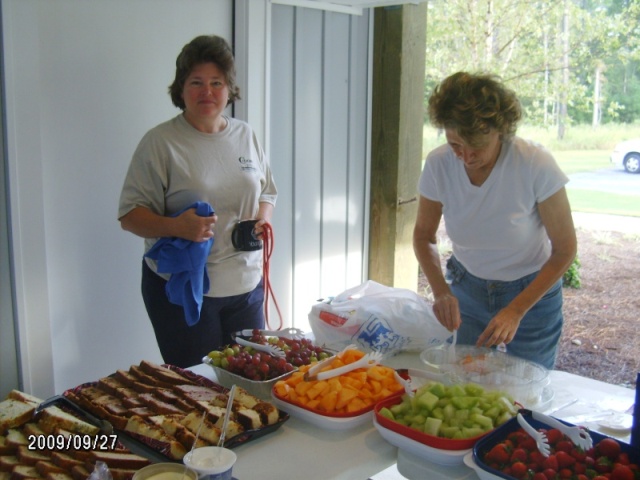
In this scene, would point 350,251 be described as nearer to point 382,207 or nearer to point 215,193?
point 382,207

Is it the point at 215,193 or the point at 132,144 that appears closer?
the point at 215,193

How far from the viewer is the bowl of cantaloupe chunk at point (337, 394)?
138 cm

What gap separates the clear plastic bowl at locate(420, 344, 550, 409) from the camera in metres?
1.49

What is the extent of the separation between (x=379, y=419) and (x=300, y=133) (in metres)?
1.96

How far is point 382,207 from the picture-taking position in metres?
3.42

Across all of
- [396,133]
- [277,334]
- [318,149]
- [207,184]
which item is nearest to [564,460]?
[277,334]

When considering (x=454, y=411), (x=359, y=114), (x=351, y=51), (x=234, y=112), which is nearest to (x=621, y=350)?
(x=359, y=114)

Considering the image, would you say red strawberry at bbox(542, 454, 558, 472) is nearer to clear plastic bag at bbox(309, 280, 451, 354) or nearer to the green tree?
clear plastic bag at bbox(309, 280, 451, 354)

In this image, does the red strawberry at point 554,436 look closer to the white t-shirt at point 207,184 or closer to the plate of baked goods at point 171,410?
the plate of baked goods at point 171,410

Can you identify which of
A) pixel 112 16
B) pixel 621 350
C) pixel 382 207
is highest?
pixel 112 16

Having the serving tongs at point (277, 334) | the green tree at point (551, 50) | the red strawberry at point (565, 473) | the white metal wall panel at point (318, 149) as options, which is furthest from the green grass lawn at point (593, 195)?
the red strawberry at point (565, 473)

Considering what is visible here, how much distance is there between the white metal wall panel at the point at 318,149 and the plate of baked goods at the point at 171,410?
1538mm

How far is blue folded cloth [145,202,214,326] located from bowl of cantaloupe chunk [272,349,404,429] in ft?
1.68
